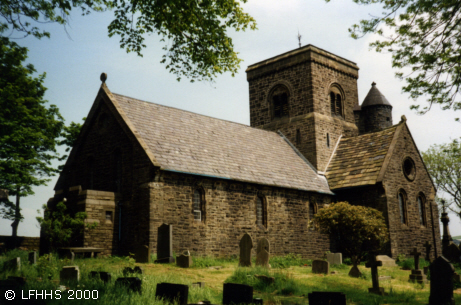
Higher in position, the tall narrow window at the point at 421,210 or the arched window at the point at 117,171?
the arched window at the point at 117,171

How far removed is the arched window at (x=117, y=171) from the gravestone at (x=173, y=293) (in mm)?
12685

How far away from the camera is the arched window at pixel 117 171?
21.8 metres

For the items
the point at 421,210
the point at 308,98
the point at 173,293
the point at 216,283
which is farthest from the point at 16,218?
the point at 173,293

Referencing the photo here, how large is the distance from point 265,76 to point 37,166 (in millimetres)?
17620

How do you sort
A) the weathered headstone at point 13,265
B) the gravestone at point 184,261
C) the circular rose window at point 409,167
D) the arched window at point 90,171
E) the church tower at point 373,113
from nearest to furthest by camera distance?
1. the weathered headstone at point 13,265
2. the gravestone at point 184,261
3. the arched window at point 90,171
4. the circular rose window at point 409,167
5. the church tower at point 373,113

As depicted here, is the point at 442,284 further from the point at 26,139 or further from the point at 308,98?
the point at 26,139

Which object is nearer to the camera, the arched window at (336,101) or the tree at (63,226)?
the tree at (63,226)

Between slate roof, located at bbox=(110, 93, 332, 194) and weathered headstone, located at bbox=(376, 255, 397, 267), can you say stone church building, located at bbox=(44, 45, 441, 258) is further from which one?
weathered headstone, located at bbox=(376, 255, 397, 267)

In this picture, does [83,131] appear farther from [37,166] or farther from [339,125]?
[339,125]

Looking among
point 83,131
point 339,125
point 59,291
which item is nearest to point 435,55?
point 59,291

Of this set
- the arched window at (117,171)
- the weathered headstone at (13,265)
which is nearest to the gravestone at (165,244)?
the arched window at (117,171)

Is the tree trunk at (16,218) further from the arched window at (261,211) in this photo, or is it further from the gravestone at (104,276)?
the gravestone at (104,276)

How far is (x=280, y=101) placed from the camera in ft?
110

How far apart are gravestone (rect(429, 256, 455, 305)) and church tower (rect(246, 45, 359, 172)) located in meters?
18.7
